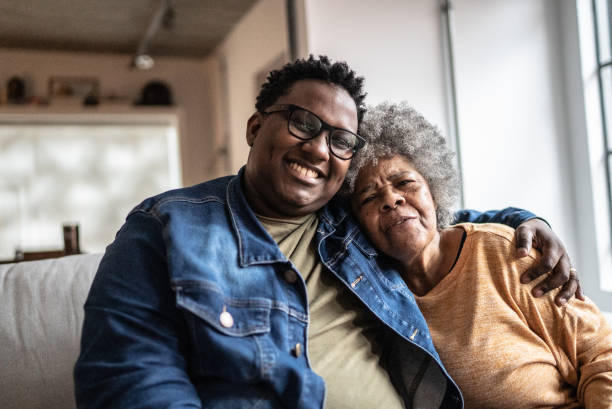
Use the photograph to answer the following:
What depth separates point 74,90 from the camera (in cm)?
535

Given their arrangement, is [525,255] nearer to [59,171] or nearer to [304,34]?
[304,34]

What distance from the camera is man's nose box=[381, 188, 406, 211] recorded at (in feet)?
4.46

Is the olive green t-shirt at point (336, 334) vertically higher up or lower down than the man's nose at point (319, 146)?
lower down

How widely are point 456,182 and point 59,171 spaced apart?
16.3 ft

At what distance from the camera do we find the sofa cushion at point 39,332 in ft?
4.34

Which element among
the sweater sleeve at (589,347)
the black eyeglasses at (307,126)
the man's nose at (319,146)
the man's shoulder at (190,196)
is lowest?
the sweater sleeve at (589,347)

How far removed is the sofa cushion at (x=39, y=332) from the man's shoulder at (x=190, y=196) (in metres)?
0.48

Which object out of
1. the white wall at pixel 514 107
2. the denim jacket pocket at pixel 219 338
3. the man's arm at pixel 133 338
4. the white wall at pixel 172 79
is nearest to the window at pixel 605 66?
the white wall at pixel 514 107

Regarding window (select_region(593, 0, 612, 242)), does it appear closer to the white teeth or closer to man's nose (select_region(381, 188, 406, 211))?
man's nose (select_region(381, 188, 406, 211))

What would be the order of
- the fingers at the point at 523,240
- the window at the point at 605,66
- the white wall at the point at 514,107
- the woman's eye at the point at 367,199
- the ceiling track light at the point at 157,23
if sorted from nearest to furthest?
the fingers at the point at 523,240 < the woman's eye at the point at 367,199 < the window at the point at 605,66 < the white wall at the point at 514,107 < the ceiling track light at the point at 157,23

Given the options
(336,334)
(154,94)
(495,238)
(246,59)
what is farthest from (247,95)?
(336,334)

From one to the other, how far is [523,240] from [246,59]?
145 inches

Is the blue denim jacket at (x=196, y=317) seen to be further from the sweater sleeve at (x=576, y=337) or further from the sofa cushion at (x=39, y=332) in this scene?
the sofa cushion at (x=39, y=332)

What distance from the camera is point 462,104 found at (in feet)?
10.5
